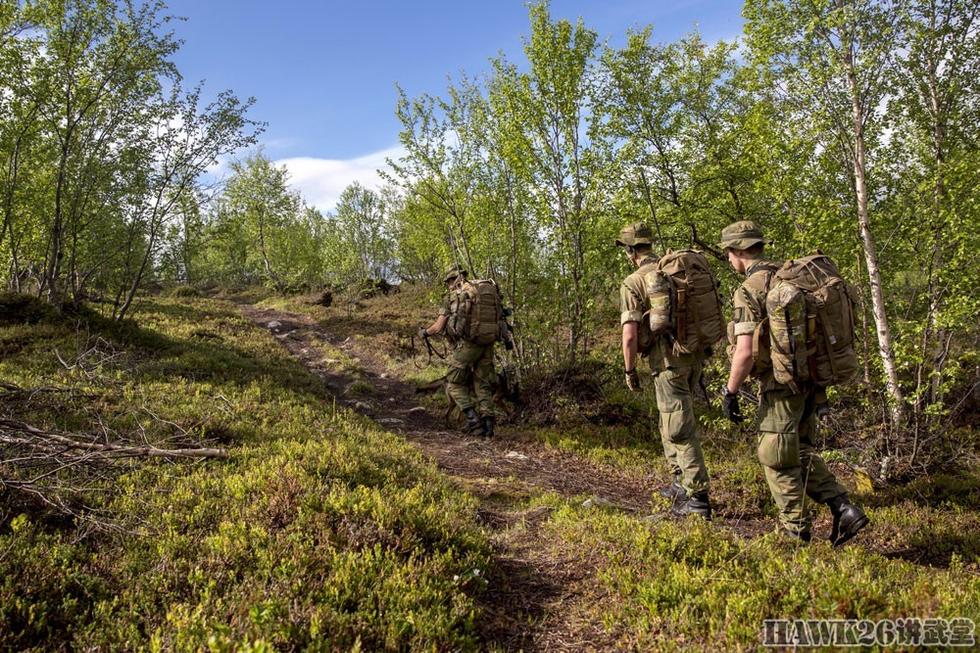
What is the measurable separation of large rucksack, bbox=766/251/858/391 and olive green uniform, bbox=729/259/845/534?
192 mm

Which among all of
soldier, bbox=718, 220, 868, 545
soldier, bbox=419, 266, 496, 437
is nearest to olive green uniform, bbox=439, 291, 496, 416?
soldier, bbox=419, 266, 496, 437

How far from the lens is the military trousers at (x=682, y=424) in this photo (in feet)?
18.4

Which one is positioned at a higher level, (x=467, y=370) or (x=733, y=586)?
(x=467, y=370)

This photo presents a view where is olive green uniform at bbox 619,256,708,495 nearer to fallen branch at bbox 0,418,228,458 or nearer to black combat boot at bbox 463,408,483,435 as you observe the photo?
black combat boot at bbox 463,408,483,435

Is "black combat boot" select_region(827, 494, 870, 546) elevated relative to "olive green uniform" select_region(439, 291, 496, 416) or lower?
lower

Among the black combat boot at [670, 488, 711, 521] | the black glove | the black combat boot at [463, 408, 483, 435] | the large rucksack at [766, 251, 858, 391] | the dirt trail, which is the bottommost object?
the dirt trail

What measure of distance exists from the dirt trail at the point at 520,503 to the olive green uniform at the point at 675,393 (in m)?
0.74

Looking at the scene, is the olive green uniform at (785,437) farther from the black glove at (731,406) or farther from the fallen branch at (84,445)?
the fallen branch at (84,445)

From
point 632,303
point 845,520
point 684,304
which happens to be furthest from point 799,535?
point 632,303

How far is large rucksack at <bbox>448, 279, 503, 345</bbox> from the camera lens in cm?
996

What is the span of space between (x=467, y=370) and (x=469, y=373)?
0.37 feet

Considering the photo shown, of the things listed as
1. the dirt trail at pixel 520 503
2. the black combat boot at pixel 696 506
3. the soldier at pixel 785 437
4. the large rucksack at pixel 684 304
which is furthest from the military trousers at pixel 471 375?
the soldier at pixel 785 437

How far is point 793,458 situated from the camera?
15.5ft

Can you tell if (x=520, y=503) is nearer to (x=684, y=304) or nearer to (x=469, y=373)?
(x=684, y=304)
